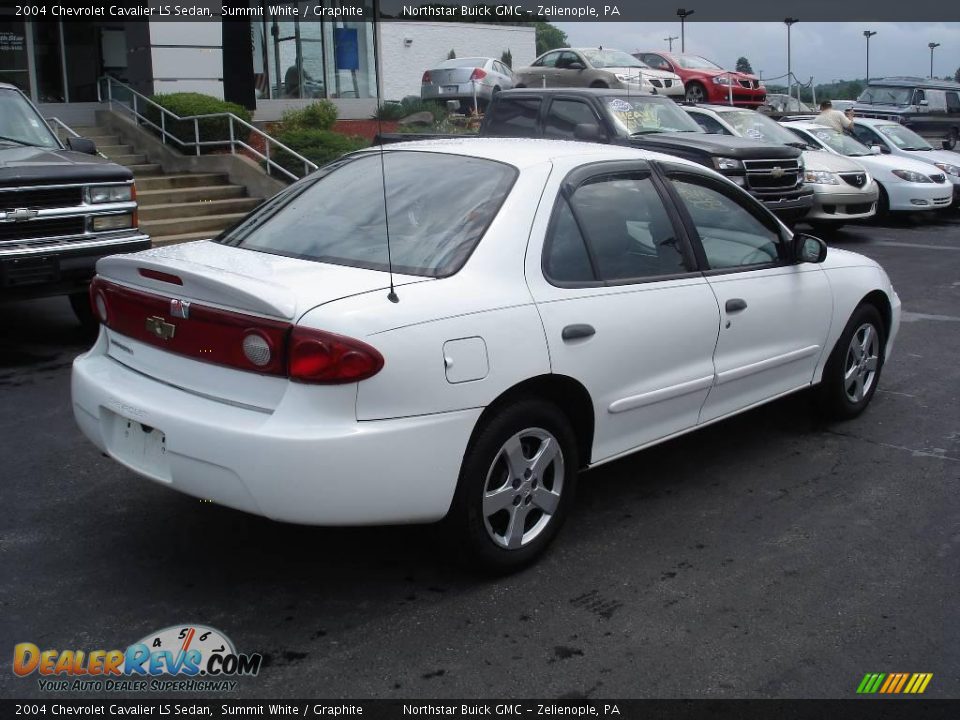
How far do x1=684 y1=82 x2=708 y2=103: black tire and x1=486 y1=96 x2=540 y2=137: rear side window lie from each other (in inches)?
493

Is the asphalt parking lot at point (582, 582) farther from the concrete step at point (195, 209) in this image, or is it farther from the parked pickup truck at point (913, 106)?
the parked pickup truck at point (913, 106)

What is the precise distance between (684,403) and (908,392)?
2819 millimetres

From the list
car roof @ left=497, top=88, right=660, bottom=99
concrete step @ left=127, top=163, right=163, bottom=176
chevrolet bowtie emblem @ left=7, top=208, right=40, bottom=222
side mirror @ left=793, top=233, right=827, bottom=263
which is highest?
car roof @ left=497, top=88, right=660, bottom=99

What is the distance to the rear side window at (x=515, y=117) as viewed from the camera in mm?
12977

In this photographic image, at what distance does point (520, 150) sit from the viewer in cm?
471

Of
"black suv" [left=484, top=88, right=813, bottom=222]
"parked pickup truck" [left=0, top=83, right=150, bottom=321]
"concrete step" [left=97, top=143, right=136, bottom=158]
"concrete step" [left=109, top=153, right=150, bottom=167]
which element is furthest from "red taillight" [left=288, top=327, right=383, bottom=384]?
"concrete step" [left=97, top=143, right=136, bottom=158]

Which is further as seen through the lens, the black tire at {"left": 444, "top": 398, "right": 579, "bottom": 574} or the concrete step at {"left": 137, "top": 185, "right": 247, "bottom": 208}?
the concrete step at {"left": 137, "top": 185, "right": 247, "bottom": 208}

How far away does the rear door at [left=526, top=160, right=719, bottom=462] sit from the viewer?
168 inches

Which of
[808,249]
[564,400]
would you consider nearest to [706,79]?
[808,249]

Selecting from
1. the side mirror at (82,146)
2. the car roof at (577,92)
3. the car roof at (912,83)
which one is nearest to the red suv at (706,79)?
the car roof at (912,83)

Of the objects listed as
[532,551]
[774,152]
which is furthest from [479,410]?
[774,152]

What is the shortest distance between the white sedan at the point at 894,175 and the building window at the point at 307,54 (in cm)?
981

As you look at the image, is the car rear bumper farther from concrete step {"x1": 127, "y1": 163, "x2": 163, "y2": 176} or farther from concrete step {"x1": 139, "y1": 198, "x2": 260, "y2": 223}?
concrete step {"x1": 127, "y1": 163, "x2": 163, "y2": 176}
